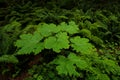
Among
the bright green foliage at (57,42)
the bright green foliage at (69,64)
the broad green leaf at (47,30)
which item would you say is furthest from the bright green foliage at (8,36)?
the bright green foliage at (69,64)

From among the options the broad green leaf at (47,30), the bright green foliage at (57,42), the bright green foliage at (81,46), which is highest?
the broad green leaf at (47,30)

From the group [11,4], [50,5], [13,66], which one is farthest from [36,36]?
[11,4]

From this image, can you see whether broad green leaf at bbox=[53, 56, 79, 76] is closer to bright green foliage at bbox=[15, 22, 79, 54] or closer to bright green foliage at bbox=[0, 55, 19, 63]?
bright green foliage at bbox=[15, 22, 79, 54]

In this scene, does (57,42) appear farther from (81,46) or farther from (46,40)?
(81,46)

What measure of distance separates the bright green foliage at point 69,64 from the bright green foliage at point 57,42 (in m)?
0.24

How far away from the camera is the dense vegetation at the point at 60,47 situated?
396cm

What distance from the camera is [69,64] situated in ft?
12.4

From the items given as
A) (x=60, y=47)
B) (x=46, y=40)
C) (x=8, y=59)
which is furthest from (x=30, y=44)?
(x=8, y=59)

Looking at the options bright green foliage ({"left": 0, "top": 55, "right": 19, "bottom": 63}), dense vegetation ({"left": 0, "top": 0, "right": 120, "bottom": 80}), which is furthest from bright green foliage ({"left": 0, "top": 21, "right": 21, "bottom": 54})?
bright green foliage ({"left": 0, "top": 55, "right": 19, "bottom": 63})

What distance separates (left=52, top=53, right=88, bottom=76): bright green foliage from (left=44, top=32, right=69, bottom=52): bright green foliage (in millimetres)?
241

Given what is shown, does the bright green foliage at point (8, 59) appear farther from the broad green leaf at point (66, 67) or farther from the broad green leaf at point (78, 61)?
the broad green leaf at point (78, 61)

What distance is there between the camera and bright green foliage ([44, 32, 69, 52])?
12.7 feet

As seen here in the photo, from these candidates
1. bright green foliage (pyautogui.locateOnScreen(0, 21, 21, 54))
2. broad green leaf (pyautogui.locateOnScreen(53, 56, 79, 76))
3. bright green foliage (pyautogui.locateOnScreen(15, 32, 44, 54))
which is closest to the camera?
broad green leaf (pyautogui.locateOnScreen(53, 56, 79, 76))

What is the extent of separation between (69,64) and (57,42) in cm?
53
